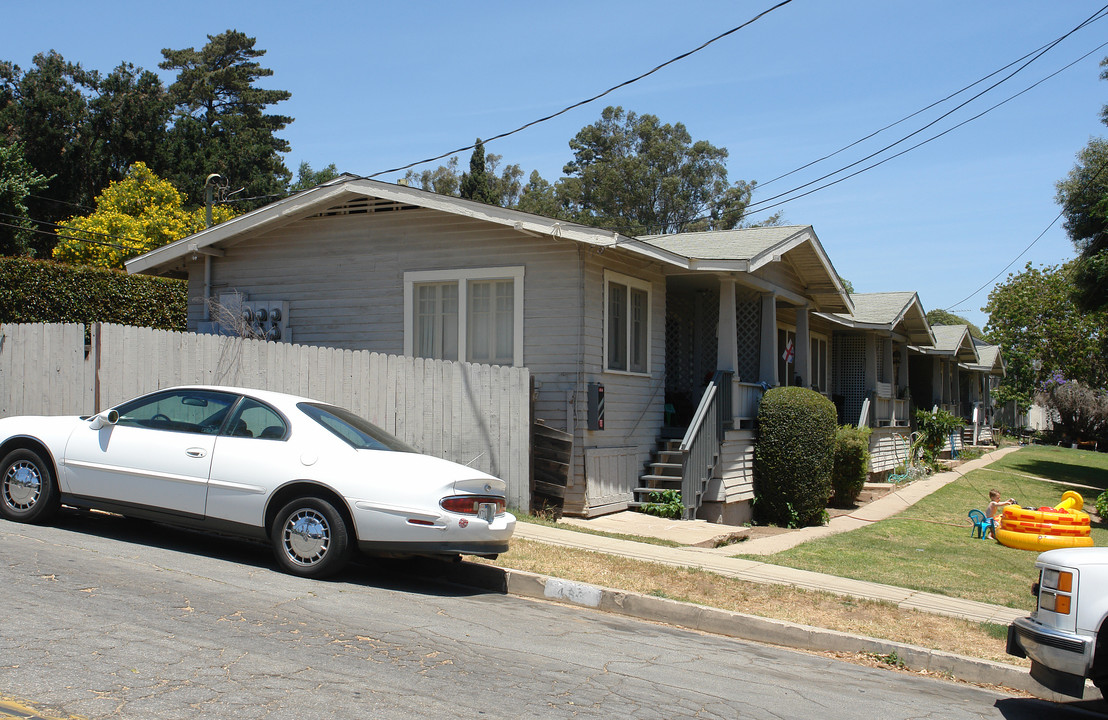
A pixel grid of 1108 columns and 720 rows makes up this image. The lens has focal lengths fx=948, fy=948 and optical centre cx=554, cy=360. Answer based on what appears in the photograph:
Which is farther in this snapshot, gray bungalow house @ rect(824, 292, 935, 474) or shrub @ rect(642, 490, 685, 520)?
gray bungalow house @ rect(824, 292, 935, 474)

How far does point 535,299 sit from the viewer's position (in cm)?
1339

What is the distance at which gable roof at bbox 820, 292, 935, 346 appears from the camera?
2358 cm

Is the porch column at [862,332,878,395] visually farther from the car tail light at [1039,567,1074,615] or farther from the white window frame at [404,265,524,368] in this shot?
the car tail light at [1039,567,1074,615]

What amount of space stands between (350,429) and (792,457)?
9170 mm

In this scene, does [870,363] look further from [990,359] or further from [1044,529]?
[990,359]

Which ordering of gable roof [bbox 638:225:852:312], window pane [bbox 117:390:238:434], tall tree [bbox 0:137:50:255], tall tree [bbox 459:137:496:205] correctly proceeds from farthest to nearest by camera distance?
tall tree [bbox 459:137:496:205] < tall tree [bbox 0:137:50:255] < gable roof [bbox 638:225:852:312] < window pane [bbox 117:390:238:434]

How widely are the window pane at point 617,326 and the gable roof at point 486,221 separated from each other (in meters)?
0.80

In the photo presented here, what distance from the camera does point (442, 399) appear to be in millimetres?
11867

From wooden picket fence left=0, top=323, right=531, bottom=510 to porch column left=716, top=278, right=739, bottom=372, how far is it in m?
4.70

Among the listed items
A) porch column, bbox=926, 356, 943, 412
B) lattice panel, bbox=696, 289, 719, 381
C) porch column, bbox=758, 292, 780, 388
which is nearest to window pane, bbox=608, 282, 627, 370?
lattice panel, bbox=696, 289, 719, 381

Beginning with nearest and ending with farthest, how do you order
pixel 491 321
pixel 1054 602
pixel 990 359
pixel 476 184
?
pixel 1054 602 → pixel 491 321 → pixel 476 184 → pixel 990 359

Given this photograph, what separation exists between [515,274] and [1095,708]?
9.11 meters

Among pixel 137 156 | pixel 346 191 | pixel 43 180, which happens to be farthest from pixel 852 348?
pixel 137 156

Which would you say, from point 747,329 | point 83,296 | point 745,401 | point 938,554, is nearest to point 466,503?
point 938,554
